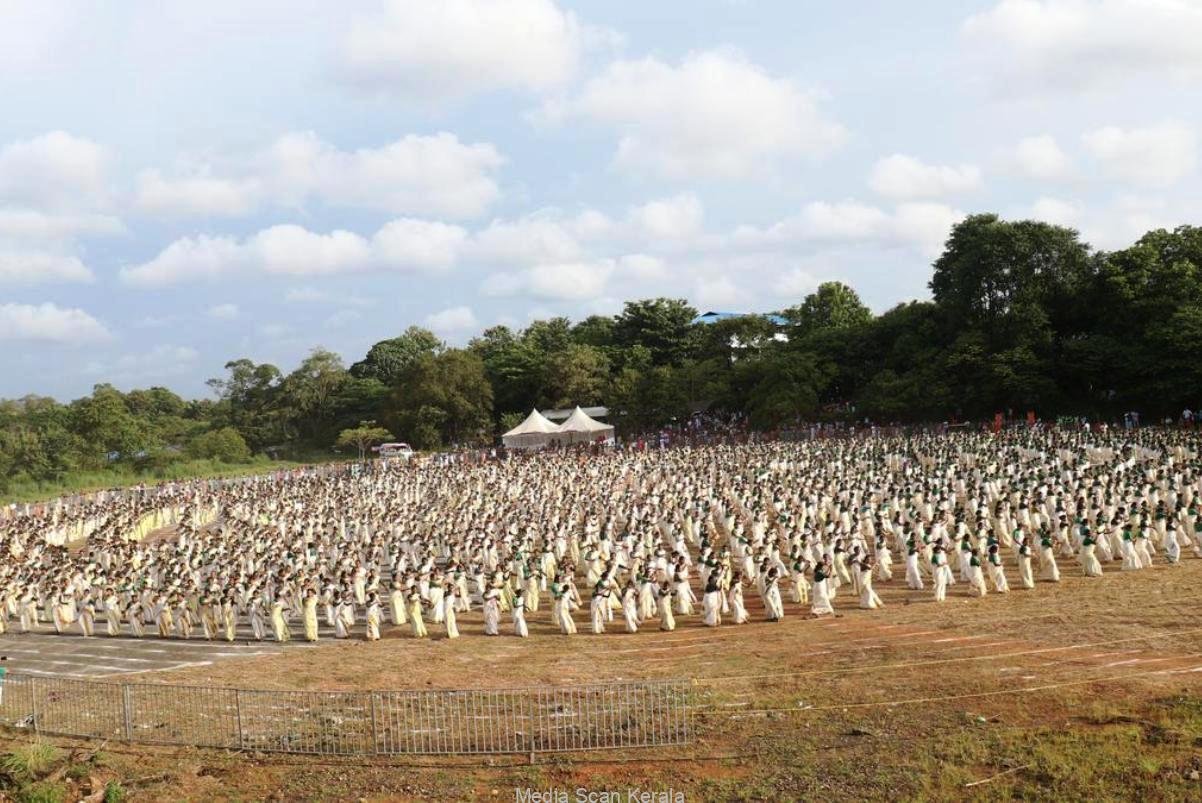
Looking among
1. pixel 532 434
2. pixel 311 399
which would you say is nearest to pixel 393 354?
pixel 311 399

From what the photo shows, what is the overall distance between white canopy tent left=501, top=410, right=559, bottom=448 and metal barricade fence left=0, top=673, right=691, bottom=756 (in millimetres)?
35824

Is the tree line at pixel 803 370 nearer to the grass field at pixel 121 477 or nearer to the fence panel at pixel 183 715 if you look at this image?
the grass field at pixel 121 477

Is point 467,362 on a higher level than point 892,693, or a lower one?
higher

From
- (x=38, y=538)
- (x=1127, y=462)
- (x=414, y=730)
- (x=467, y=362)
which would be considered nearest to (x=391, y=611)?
(x=414, y=730)

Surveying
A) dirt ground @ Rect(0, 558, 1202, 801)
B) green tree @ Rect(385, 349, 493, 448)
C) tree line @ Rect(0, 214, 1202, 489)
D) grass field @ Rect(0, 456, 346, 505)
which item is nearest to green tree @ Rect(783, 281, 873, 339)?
tree line @ Rect(0, 214, 1202, 489)

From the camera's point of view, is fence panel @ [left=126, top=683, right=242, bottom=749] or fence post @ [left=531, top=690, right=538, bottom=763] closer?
fence post @ [left=531, top=690, right=538, bottom=763]

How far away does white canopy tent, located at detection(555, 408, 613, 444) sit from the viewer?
157 feet

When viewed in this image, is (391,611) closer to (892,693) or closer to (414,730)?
(414,730)

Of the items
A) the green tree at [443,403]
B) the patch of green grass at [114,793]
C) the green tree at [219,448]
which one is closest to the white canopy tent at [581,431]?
the green tree at [443,403]

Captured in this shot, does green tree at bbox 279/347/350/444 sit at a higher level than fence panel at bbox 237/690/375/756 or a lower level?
higher

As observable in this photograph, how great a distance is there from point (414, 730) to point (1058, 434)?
30.3 m

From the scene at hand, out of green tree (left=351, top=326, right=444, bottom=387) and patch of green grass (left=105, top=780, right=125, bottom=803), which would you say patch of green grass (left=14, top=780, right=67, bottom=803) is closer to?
patch of green grass (left=105, top=780, right=125, bottom=803)

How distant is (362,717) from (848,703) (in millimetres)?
5879

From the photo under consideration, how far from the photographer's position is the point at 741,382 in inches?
2034
